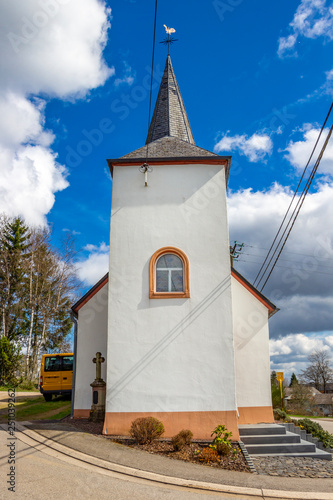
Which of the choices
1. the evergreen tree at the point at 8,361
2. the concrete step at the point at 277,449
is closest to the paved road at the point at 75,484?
the concrete step at the point at 277,449

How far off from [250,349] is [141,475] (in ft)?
22.7

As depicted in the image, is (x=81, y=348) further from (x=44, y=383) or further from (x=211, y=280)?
(x=44, y=383)

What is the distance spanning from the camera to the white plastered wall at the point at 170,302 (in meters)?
11.0

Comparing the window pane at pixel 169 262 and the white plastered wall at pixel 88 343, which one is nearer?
the window pane at pixel 169 262

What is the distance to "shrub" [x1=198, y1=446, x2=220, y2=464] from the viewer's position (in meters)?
8.94

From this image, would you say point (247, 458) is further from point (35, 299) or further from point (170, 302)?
point (35, 299)

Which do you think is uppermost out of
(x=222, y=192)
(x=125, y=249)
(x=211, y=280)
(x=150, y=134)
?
(x=150, y=134)

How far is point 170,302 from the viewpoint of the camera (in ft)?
38.2

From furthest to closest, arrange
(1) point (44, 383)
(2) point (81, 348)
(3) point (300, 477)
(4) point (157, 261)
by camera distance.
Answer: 1. (1) point (44, 383)
2. (2) point (81, 348)
3. (4) point (157, 261)
4. (3) point (300, 477)

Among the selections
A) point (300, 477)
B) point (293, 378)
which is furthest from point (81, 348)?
point (293, 378)

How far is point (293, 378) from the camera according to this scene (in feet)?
270

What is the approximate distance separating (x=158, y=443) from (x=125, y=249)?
532cm

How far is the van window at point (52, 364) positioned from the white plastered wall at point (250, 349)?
9.87 m

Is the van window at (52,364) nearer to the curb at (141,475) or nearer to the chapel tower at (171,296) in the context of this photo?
the chapel tower at (171,296)
